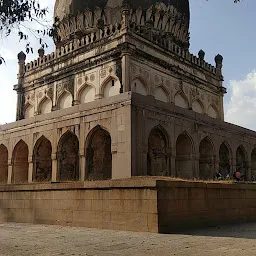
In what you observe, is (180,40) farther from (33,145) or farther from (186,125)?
(33,145)

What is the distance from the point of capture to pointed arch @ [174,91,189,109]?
60.0ft

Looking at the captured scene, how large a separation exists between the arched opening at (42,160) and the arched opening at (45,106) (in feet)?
17.9

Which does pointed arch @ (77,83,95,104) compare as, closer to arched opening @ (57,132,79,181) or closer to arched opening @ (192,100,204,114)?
arched opening @ (57,132,79,181)

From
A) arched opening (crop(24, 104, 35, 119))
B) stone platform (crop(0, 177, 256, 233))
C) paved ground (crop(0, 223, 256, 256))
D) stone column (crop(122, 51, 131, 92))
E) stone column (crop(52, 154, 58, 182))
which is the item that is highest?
stone column (crop(122, 51, 131, 92))

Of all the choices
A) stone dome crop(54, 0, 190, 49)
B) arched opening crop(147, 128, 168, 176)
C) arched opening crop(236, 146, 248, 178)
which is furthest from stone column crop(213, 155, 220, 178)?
stone dome crop(54, 0, 190, 49)

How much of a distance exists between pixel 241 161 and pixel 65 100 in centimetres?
852

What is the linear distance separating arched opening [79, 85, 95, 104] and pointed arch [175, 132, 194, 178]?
5407 millimetres

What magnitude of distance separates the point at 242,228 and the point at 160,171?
499 centimetres

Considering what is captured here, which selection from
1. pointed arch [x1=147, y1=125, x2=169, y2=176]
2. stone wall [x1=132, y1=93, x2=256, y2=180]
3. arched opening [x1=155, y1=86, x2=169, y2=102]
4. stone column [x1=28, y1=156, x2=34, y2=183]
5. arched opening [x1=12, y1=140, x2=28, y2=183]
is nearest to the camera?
stone wall [x1=132, y1=93, x2=256, y2=180]

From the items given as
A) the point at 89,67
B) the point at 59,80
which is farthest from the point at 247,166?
the point at 59,80

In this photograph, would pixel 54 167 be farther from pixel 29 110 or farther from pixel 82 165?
pixel 29 110

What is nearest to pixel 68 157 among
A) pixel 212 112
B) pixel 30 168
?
pixel 30 168

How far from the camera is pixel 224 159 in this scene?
49.4 ft

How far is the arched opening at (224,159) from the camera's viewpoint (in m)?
14.9
